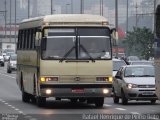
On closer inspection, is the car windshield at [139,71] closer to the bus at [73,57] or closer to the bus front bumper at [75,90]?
the bus at [73,57]

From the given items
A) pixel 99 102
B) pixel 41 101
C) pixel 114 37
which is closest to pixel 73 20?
pixel 114 37

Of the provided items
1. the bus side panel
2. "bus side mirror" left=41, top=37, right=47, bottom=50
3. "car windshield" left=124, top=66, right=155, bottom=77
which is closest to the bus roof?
"bus side mirror" left=41, top=37, right=47, bottom=50

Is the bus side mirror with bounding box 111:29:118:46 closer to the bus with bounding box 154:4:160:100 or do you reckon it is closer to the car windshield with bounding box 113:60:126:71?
the bus with bounding box 154:4:160:100

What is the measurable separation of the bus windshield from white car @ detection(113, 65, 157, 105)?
266 cm

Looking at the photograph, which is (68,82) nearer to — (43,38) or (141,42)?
(43,38)

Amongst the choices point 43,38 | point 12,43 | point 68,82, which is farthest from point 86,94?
point 12,43

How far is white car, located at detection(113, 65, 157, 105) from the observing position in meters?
27.7

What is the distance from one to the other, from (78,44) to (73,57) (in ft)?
1.46

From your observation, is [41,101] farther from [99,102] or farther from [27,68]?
[27,68]

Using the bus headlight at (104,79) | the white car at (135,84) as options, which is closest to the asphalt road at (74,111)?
the white car at (135,84)

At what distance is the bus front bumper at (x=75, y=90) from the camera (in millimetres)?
25203

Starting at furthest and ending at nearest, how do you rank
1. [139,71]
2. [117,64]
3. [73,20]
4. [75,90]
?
[117,64] < [139,71] < [73,20] < [75,90]

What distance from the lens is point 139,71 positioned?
29.0m

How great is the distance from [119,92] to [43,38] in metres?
4.63
